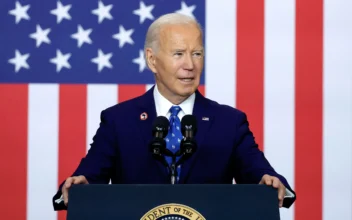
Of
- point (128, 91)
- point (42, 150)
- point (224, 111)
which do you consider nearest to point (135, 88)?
point (128, 91)

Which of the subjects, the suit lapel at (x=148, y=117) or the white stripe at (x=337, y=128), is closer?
the suit lapel at (x=148, y=117)

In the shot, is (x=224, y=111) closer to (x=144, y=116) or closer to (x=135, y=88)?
(x=144, y=116)

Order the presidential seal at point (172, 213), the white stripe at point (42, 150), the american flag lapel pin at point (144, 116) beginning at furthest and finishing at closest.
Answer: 1. the white stripe at point (42, 150)
2. the american flag lapel pin at point (144, 116)
3. the presidential seal at point (172, 213)

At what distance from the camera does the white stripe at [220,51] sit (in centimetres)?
379

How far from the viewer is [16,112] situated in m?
3.78

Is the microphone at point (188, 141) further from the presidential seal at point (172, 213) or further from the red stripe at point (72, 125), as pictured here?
the red stripe at point (72, 125)

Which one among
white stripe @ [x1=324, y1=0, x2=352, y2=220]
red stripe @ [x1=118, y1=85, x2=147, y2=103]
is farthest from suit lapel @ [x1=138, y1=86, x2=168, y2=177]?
white stripe @ [x1=324, y1=0, x2=352, y2=220]

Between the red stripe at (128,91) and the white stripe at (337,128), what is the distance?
86cm

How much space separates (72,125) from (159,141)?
1.66m

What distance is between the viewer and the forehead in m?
2.68

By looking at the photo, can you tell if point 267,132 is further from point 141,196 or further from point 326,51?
point 141,196

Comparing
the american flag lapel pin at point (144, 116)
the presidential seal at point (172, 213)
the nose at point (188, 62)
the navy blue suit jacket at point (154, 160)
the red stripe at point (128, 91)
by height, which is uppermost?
the nose at point (188, 62)

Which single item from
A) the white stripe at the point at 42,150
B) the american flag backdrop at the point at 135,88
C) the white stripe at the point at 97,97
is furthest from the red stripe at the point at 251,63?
the white stripe at the point at 42,150

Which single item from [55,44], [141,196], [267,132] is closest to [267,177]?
[141,196]
